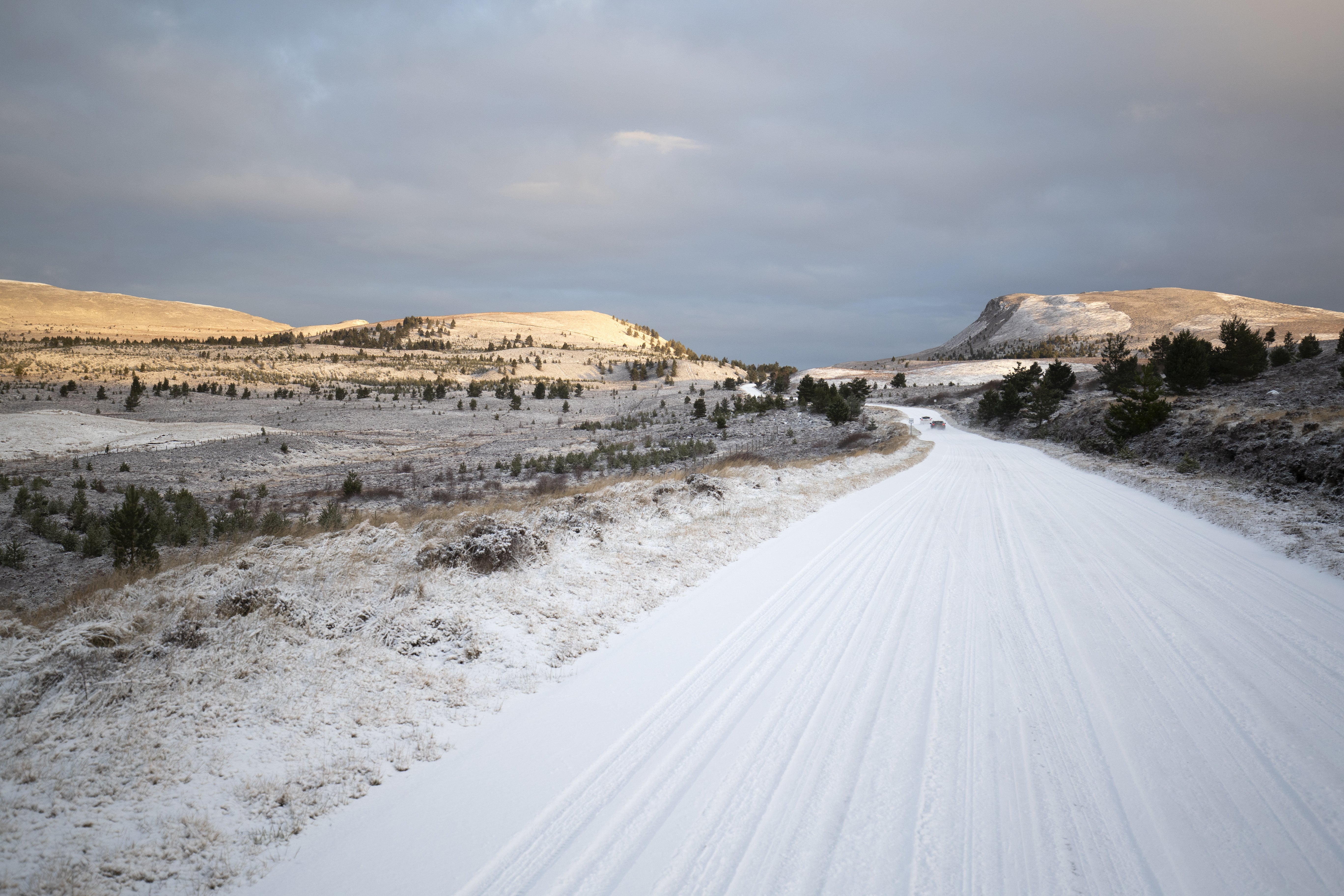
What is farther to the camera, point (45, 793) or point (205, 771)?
point (205, 771)

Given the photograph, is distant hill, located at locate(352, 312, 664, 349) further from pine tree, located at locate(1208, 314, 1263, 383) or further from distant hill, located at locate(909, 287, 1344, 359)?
pine tree, located at locate(1208, 314, 1263, 383)

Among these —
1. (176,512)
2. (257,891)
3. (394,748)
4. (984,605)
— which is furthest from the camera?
(176,512)

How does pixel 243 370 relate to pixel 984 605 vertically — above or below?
above

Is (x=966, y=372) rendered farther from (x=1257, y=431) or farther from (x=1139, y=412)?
(x=1257, y=431)

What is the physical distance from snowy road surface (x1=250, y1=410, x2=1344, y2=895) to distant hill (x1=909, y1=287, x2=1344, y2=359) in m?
122

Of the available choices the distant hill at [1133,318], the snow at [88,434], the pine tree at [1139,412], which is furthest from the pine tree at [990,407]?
the distant hill at [1133,318]

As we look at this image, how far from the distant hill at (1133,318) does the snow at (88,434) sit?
125 meters

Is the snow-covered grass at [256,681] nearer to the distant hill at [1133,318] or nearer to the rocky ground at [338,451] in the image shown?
the rocky ground at [338,451]

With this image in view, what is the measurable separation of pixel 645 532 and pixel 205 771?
20.8 feet

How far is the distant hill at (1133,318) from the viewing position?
112 metres

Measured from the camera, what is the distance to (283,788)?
3.41 metres

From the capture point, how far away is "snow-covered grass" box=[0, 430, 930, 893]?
9.79 feet

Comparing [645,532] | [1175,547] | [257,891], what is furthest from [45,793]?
[1175,547]

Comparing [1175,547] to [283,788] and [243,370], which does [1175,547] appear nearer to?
[283,788]
